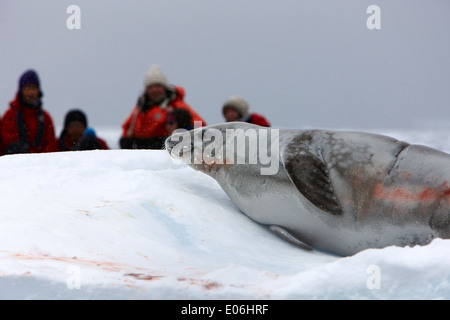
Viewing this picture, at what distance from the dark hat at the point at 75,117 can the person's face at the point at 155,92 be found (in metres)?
0.91

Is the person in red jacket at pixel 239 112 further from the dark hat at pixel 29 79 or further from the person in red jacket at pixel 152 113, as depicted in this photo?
the dark hat at pixel 29 79

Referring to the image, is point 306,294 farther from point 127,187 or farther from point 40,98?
point 40,98

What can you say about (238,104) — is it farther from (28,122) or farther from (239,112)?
(28,122)

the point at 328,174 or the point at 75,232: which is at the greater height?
the point at 328,174

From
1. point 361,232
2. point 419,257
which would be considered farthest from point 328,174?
point 419,257

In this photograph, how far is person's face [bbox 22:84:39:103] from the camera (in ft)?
21.3

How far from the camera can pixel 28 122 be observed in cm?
655

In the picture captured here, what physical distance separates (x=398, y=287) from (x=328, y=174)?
130 centimetres

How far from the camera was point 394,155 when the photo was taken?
331 cm

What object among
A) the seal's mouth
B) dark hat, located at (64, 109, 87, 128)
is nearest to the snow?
the seal's mouth

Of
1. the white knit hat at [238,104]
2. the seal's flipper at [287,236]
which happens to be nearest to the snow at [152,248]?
the seal's flipper at [287,236]

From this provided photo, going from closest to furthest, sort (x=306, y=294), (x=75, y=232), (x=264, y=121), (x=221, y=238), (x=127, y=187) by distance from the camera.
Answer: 1. (x=306, y=294)
2. (x=75, y=232)
3. (x=221, y=238)
4. (x=127, y=187)
5. (x=264, y=121)

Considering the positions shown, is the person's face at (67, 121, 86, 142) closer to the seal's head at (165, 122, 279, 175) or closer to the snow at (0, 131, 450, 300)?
the snow at (0, 131, 450, 300)

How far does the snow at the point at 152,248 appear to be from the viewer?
205 cm
